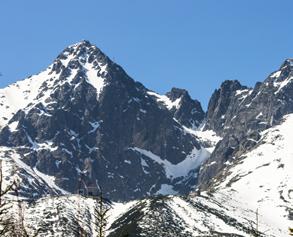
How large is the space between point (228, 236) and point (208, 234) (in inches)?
329

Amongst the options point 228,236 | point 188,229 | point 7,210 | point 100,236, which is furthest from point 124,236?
point 188,229

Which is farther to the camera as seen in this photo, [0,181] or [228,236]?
[228,236]

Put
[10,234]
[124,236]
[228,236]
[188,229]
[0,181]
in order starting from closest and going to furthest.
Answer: [0,181] → [124,236] → [10,234] → [228,236] → [188,229]

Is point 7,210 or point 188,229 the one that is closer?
point 7,210

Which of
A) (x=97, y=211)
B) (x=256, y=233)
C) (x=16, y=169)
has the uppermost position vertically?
(x=16, y=169)

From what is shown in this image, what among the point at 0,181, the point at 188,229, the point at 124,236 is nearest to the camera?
the point at 0,181

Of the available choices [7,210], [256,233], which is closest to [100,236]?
[7,210]

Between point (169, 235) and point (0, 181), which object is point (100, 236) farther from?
point (169, 235)

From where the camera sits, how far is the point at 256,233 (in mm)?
10430

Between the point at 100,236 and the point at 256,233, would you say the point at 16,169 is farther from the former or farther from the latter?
the point at 256,233

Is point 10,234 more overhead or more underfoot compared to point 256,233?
more overhead

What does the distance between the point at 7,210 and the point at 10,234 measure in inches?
42.3

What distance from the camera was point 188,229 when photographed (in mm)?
196000

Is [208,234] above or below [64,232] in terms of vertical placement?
below
